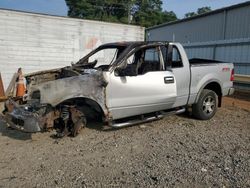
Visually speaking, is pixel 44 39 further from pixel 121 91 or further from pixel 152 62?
pixel 121 91

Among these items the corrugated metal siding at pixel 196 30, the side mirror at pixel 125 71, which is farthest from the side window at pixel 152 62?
the corrugated metal siding at pixel 196 30

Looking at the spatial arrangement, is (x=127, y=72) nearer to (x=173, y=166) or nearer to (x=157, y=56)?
(x=157, y=56)

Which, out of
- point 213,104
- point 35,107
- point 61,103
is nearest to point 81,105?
point 61,103

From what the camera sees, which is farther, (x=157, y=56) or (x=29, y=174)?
(x=157, y=56)

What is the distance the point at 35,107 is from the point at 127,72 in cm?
188

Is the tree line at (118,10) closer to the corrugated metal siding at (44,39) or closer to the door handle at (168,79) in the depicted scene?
the corrugated metal siding at (44,39)

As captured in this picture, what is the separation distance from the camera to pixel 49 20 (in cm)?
1070

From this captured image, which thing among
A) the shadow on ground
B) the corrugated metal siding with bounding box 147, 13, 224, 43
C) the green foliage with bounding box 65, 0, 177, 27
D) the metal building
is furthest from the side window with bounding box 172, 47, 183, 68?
the green foliage with bounding box 65, 0, 177, 27

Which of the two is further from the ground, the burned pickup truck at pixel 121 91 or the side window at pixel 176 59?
the side window at pixel 176 59

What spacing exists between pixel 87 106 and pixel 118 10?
176 ft

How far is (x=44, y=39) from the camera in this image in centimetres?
1070

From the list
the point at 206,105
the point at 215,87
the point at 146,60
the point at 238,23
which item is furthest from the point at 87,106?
the point at 238,23

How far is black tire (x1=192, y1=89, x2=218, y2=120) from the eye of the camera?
286 inches

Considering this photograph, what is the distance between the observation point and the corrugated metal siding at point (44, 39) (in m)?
9.91
